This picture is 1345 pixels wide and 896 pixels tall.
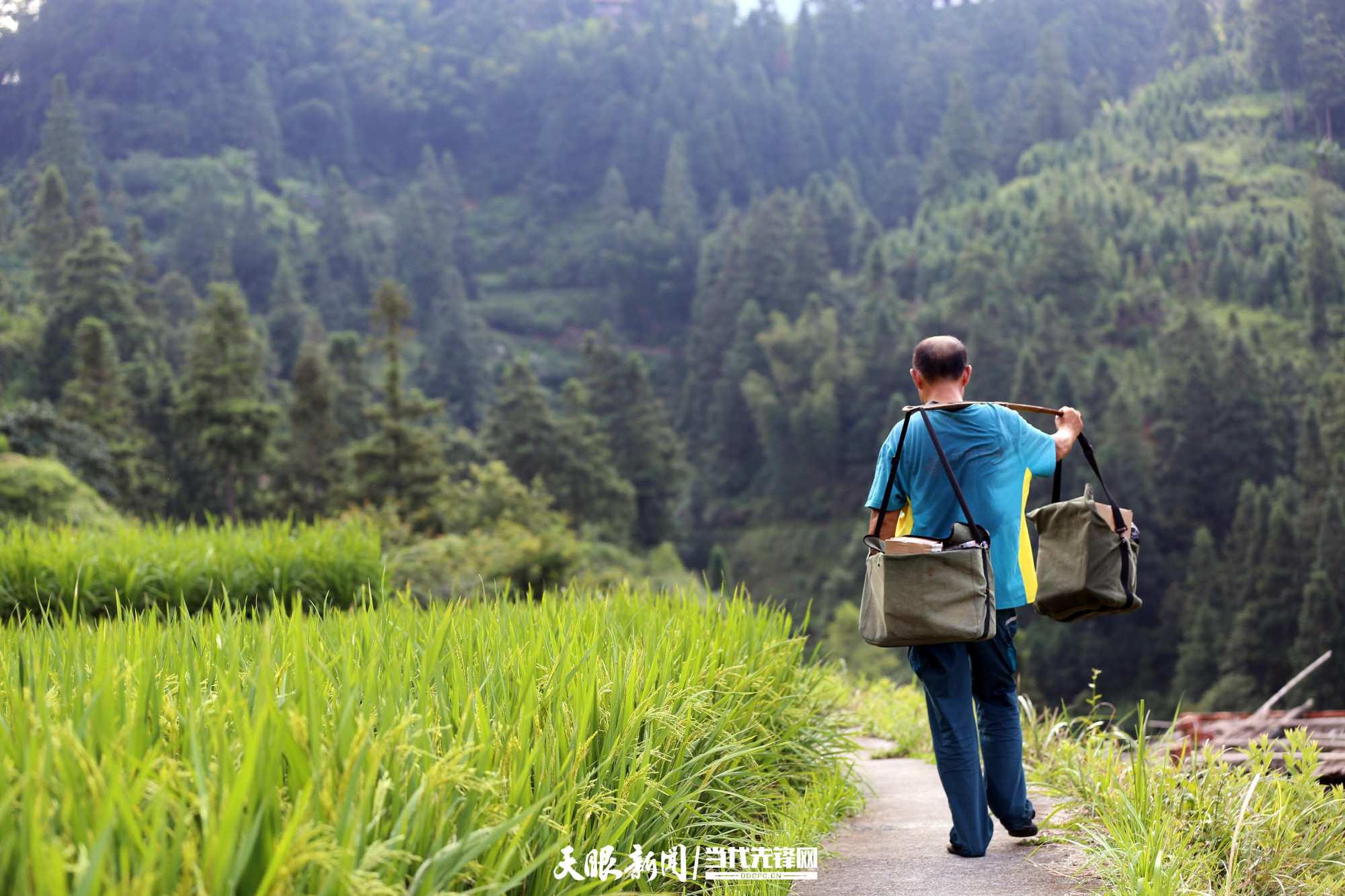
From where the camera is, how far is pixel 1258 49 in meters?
57.0

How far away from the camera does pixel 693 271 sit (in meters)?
82.4

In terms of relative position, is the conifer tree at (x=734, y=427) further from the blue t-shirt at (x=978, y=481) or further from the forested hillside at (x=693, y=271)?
the blue t-shirt at (x=978, y=481)

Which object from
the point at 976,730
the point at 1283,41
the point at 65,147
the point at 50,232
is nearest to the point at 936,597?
the point at 976,730

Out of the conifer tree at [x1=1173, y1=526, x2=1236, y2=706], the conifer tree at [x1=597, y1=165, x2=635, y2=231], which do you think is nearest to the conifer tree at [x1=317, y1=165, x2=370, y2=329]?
the conifer tree at [x1=597, y1=165, x2=635, y2=231]

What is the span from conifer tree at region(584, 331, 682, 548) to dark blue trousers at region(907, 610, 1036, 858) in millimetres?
38512

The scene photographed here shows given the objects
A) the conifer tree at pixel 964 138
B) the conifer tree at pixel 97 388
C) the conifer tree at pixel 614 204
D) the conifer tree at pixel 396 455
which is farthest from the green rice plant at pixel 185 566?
the conifer tree at pixel 614 204

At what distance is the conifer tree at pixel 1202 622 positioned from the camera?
3139cm

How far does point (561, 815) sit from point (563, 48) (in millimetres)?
114960

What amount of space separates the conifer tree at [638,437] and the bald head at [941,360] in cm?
3847

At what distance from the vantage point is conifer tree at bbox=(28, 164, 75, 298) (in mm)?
49062

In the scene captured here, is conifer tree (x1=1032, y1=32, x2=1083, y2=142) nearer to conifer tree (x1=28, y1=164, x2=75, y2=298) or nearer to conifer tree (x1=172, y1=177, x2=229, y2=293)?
conifer tree (x1=172, y1=177, x2=229, y2=293)

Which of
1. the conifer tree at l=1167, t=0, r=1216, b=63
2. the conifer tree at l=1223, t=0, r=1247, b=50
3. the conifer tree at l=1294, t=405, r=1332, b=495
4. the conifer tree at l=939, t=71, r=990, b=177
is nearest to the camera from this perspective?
the conifer tree at l=1294, t=405, r=1332, b=495

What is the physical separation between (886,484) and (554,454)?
3316 centimetres

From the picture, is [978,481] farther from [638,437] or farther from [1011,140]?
[1011,140]
